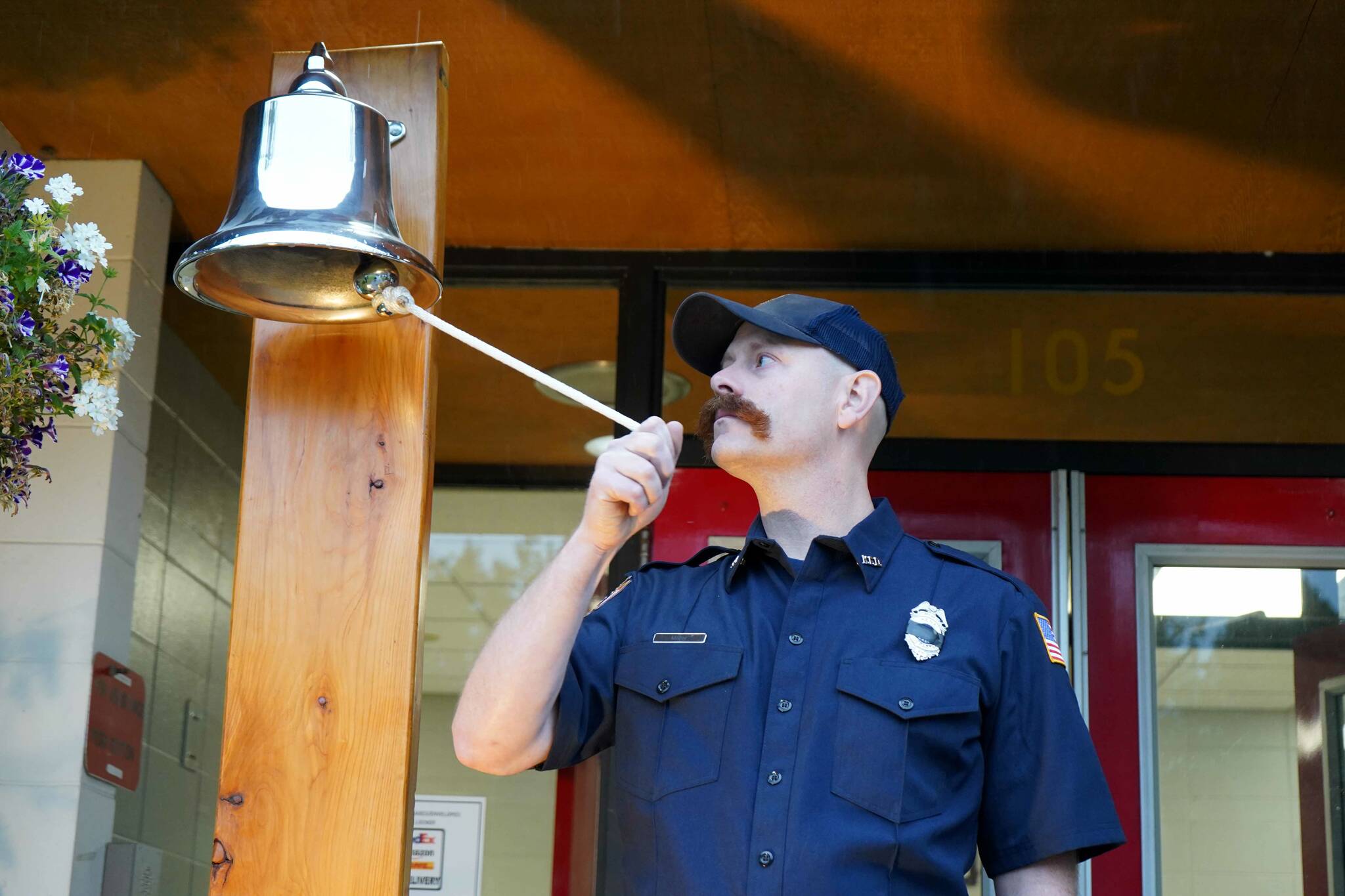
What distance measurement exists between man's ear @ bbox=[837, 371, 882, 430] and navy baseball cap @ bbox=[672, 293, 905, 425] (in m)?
0.02

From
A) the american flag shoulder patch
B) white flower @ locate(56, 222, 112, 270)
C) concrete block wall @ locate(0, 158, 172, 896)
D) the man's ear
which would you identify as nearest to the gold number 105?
the man's ear

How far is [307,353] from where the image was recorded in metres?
2.41

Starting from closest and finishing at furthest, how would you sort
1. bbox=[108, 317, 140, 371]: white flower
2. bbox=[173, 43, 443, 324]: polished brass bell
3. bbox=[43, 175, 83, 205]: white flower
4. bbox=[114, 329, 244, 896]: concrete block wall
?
bbox=[173, 43, 443, 324]: polished brass bell
bbox=[43, 175, 83, 205]: white flower
bbox=[108, 317, 140, 371]: white flower
bbox=[114, 329, 244, 896]: concrete block wall

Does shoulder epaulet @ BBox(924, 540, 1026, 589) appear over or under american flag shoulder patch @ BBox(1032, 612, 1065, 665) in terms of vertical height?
over

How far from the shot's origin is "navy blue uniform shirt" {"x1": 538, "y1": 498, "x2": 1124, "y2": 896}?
6.86ft

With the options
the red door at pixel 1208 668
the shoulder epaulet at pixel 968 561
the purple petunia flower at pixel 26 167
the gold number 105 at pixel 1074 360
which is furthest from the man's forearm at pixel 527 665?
the gold number 105 at pixel 1074 360

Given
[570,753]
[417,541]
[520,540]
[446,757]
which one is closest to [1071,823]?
[570,753]

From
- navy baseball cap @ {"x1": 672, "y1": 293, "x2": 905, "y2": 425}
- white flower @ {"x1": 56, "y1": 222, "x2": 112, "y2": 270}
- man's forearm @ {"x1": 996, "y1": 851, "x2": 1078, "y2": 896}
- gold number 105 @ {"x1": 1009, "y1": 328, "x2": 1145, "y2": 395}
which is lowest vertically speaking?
man's forearm @ {"x1": 996, "y1": 851, "x2": 1078, "y2": 896}

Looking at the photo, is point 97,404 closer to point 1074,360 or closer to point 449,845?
point 449,845

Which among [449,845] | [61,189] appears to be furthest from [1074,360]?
[61,189]

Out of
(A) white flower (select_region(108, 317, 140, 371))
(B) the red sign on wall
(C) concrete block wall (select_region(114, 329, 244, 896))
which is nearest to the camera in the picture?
(A) white flower (select_region(108, 317, 140, 371))

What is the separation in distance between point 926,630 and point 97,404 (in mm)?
1458

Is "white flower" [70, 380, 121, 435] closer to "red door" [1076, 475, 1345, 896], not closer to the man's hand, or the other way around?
the man's hand

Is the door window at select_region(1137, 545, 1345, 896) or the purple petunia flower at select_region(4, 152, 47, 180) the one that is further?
the door window at select_region(1137, 545, 1345, 896)
